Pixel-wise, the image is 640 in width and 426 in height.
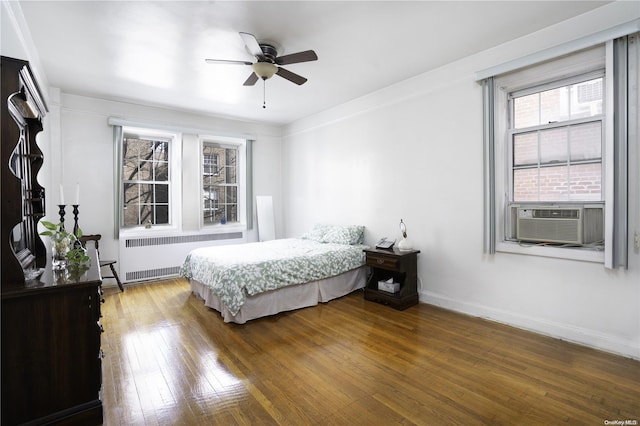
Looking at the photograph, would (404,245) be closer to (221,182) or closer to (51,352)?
(51,352)

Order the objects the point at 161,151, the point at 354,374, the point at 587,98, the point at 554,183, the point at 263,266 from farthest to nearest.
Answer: the point at 161,151
the point at 263,266
the point at 554,183
the point at 587,98
the point at 354,374

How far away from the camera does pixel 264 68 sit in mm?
2920

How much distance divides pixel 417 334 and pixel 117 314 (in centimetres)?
331

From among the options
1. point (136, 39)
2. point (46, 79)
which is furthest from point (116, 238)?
point (136, 39)

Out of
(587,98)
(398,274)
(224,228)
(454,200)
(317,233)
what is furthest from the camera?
(224,228)

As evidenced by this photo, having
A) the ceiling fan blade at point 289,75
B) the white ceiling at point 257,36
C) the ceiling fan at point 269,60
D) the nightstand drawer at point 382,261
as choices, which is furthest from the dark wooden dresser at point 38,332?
the nightstand drawer at point 382,261

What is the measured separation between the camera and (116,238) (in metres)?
4.62

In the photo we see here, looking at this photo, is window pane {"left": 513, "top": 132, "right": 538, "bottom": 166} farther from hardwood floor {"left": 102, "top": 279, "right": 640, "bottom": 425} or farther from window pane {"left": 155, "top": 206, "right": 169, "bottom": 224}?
window pane {"left": 155, "top": 206, "right": 169, "bottom": 224}

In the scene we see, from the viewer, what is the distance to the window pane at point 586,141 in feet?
8.69

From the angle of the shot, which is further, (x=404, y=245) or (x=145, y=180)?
(x=145, y=180)

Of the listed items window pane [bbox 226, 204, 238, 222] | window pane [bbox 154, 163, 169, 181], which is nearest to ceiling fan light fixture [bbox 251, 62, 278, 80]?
window pane [bbox 154, 163, 169, 181]

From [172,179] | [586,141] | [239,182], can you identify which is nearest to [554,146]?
[586,141]

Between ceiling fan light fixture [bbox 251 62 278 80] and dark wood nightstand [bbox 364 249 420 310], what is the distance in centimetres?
238

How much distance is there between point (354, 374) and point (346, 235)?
2.45 metres
